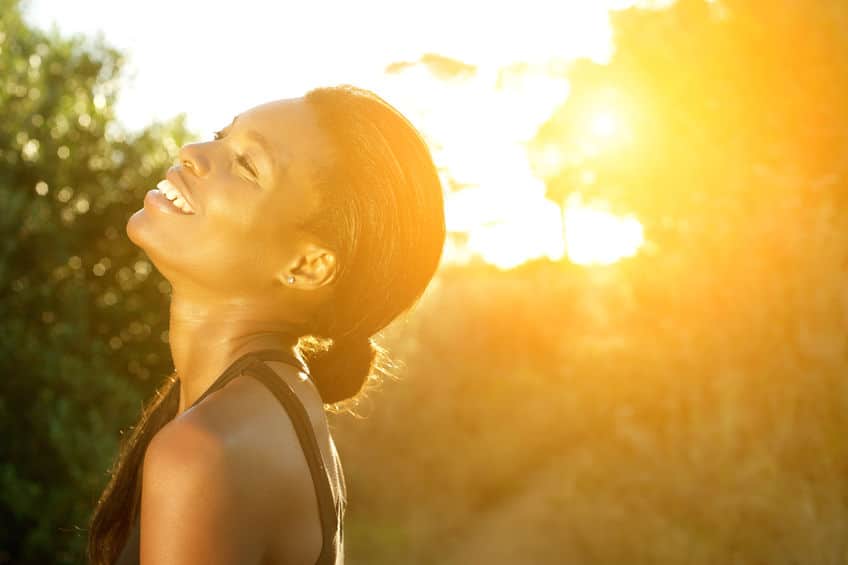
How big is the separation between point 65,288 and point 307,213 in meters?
6.27

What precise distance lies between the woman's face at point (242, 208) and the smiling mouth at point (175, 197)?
10 mm

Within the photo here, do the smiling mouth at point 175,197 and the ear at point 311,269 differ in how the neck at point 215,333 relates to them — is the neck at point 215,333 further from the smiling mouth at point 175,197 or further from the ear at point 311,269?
the smiling mouth at point 175,197

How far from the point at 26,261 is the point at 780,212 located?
557 cm

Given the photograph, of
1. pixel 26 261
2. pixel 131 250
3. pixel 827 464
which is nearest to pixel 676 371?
pixel 827 464

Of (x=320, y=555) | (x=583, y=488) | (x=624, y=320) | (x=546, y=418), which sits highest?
(x=320, y=555)

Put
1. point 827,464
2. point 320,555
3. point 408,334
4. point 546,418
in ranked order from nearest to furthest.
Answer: point 320,555 < point 827,464 < point 546,418 < point 408,334

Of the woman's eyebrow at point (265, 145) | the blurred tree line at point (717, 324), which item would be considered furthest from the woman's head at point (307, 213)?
the blurred tree line at point (717, 324)

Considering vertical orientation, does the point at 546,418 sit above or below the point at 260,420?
below

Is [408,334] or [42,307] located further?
[408,334]

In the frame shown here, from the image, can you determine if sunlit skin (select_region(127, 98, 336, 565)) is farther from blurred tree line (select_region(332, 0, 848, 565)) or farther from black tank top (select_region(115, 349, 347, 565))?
blurred tree line (select_region(332, 0, 848, 565))

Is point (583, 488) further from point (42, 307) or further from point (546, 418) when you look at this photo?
point (42, 307)

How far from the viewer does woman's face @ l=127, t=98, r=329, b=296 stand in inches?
87.2

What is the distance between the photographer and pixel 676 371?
8227 millimetres

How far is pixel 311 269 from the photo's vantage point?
2.31m
